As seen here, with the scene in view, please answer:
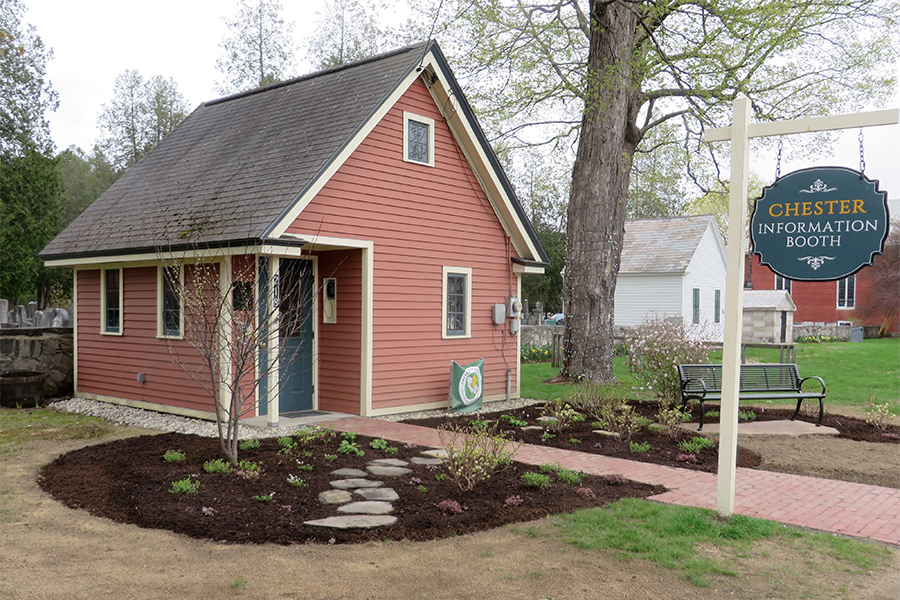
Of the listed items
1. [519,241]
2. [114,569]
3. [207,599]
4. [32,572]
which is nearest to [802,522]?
[207,599]

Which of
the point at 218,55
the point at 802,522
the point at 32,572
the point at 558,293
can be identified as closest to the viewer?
the point at 32,572

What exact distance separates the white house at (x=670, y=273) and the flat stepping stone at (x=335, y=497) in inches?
1013

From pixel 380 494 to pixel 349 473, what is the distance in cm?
85

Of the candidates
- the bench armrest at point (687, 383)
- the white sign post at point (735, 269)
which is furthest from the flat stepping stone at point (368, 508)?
the bench armrest at point (687, 383)

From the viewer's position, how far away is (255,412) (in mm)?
11086

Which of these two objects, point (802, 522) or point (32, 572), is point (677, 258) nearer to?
point (802, 522)

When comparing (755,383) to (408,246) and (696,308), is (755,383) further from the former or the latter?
(696,308)

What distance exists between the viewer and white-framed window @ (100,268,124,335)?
13.3 meters

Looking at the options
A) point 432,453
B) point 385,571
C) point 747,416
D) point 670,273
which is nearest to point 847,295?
point 670,273

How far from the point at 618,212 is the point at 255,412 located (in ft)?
30.3

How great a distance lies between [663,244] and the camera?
32.8m

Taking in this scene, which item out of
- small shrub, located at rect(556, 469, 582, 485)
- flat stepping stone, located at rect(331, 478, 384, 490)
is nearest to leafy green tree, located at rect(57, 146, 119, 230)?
flat stepping stone, located at rect(331, 478, 384, 490)

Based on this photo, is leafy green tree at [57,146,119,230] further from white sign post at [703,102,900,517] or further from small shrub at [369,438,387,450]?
white sign post at [703,102,900,517]

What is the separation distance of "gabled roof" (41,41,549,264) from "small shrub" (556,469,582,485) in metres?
4.98
